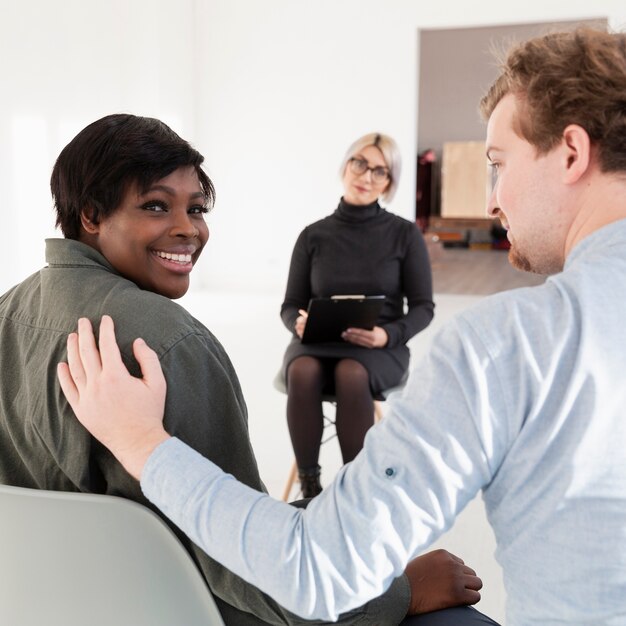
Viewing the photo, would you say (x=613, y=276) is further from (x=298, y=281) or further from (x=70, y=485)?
(x=298, y=281)

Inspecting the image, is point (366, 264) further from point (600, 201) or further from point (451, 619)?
point (600, 201)

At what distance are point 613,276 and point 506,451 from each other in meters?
0.21

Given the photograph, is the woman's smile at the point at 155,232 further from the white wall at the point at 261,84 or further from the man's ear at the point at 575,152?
the white wall at the point at 261,84

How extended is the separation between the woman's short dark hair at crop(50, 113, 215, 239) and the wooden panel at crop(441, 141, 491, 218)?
974cm

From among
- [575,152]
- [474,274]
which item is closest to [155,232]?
[575,152]

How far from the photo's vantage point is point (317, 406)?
2686 millimetres

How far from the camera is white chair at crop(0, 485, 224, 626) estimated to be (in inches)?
33.4

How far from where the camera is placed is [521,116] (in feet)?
2.84

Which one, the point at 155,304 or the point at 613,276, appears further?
the point at 155,304

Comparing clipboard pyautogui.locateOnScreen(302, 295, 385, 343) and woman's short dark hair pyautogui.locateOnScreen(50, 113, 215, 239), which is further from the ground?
woman's short dark hair pyautogui.locateOnScreen(50, 113, 215, 239)

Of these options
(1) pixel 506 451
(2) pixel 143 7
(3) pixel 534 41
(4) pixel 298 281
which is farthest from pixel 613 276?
(2) pixel 143 7

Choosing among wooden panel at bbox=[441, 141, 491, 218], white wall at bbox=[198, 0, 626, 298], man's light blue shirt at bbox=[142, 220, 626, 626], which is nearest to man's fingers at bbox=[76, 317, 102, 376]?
man's light blue shirt at bbox=[142, 220, 626, 626]

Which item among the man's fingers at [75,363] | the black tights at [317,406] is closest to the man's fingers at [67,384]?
the man's fingers at [75,363]

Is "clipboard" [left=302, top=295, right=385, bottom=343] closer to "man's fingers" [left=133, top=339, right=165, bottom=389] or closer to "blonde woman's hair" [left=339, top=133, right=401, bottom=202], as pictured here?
"blonde woman's hair" [left=339, top=133, right=401, bottom=202]
